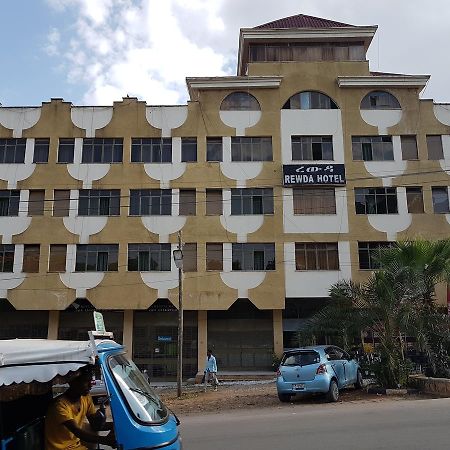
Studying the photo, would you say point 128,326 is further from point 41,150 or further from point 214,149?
point 41,150

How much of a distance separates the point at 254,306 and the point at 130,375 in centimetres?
2593

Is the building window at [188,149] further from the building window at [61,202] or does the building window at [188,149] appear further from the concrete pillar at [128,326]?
the concrete pillar at [128,326]

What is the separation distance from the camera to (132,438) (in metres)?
4.35

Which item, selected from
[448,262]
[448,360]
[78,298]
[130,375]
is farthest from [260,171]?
[130,375]

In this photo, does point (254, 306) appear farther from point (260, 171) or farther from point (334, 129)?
point (334, 129)

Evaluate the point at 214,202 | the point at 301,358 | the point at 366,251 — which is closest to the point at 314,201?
the point at 366,251

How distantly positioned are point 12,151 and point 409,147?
23145 millimetres

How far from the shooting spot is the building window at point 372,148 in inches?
1221

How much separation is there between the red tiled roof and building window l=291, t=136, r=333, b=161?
8788mm

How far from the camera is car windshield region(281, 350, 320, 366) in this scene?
48.7ft

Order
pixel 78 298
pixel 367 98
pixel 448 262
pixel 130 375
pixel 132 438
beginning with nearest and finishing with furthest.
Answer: pixel 132 438, pixel 130 375, pixel 448 262, pixel 78 298, pixel 367 98

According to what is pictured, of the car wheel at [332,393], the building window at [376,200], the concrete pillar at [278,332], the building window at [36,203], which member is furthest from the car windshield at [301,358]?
the building window at [36,203]

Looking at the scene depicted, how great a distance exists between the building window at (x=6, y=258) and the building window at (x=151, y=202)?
7.06 meters

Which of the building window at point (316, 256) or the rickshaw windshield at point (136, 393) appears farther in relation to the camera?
the building window at point (316, 256)
